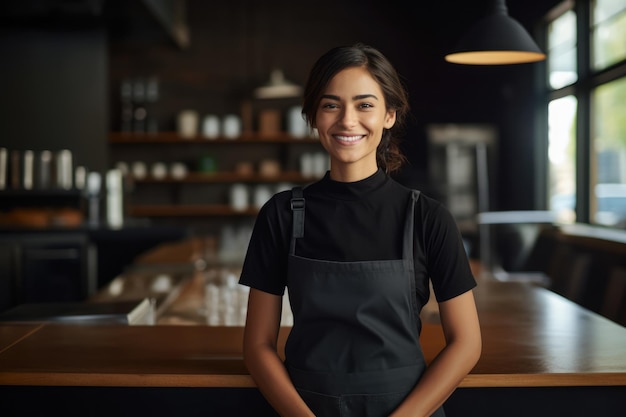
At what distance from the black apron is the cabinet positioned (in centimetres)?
667

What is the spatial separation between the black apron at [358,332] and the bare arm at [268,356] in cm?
4

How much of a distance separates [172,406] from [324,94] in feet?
2.39

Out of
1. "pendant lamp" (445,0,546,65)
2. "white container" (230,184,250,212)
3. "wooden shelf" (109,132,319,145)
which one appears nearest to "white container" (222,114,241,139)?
"wooden shelf" (109,132,319,145)

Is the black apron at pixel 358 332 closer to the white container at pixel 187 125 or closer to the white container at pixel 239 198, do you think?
the white container at pixel 239 198

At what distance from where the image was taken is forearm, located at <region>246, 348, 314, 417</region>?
1367 millimetres

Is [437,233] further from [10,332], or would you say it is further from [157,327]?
[10,332]

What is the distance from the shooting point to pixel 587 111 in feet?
20.6

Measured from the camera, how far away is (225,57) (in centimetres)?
836

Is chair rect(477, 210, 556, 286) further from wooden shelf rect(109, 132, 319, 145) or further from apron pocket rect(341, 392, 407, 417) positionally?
apron pocket rect(341, 392, 407, 417)

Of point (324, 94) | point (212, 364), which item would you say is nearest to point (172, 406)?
point (212, 364)

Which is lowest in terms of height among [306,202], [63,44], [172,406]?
[172,406]

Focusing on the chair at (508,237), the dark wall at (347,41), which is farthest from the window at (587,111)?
the dark wall at (347,41)

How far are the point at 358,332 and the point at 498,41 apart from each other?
1785mm

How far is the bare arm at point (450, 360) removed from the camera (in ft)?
4.45
